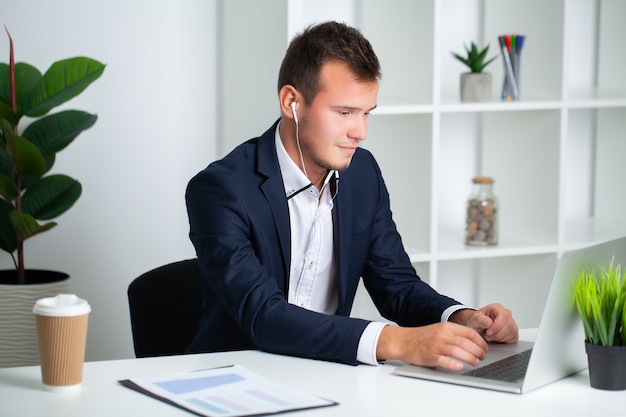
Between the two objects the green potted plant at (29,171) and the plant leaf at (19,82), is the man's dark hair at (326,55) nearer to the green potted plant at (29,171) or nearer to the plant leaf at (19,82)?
the green potted plant at (29,171)

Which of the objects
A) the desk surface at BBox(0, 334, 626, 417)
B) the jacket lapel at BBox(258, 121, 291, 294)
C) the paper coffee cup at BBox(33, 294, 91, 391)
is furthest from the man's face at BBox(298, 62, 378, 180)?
the paper coffee cup at BBox(33, 294, 91, 391)

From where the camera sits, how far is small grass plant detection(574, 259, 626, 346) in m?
1.65

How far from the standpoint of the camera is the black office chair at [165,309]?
224 cm

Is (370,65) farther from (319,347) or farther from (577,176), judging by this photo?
(577,176)

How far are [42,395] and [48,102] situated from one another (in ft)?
4.84

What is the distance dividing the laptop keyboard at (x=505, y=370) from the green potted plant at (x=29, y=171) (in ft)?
5.19

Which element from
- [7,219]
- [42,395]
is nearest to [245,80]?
[7,219]

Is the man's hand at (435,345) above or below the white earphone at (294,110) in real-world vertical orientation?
below

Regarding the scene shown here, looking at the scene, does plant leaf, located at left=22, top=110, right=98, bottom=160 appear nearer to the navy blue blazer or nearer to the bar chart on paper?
the navy blue blazer

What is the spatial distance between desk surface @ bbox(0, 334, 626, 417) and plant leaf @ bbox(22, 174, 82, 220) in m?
1.31

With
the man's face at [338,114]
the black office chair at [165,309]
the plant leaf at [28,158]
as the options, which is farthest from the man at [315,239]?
the plant leaf at [28,158]

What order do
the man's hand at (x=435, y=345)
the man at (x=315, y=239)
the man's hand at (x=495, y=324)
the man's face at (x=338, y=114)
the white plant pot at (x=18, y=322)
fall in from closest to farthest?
1. the man's hand at (x=435, y=345)
2. the man at (x=315, y=239)
3. the man's hand at (x=495, y=324)
4. the man's face at (x=338, y=114)
5. the white plant pot at (x=18, y=322)

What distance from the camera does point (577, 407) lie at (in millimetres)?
1564

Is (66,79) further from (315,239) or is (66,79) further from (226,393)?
(226,393)
